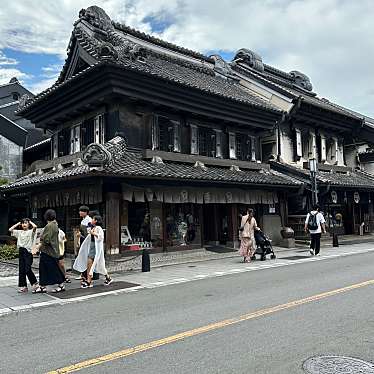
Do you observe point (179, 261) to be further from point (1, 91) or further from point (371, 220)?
point (1, 91)

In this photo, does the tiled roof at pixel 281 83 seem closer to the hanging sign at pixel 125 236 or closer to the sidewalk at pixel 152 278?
the sidewalk at pixel 152 278

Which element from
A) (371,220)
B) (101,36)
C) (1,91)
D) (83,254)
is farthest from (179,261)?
(1,91)

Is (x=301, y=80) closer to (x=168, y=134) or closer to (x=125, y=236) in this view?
(x=168, y=134)

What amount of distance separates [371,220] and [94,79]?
20.8m

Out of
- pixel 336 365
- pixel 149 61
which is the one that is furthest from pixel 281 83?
pixel 336 365

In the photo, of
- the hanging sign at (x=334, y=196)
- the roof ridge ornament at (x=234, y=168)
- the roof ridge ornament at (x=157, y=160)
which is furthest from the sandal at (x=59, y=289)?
the hanging sign at (x=334, y=196)

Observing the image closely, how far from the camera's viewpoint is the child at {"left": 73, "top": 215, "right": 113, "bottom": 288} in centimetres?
1016

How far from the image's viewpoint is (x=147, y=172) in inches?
542

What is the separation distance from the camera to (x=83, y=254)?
1030 centimetres

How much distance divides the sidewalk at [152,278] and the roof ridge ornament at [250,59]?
15244 mm

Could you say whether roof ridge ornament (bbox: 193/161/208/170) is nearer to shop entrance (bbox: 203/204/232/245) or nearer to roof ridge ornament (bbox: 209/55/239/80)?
shop entrance (bbox: 203/204/232/245)

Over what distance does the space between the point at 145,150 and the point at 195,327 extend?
400 inches

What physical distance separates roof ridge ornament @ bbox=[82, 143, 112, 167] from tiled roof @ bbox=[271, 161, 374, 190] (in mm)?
11845

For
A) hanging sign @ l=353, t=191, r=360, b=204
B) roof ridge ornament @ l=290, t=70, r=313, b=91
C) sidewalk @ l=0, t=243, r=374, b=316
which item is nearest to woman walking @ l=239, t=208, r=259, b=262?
sidewalk @ l=0, t=243, r=374, b=316
